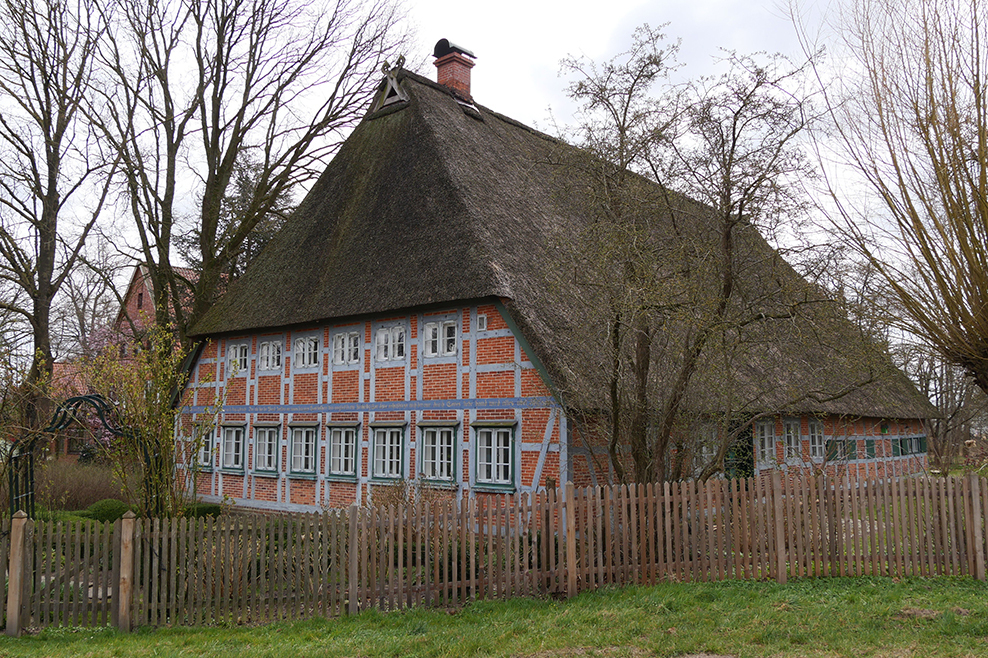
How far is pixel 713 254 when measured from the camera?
31.9 ft

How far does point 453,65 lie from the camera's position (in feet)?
71.2

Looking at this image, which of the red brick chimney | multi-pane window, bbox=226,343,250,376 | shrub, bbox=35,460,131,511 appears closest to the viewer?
shrub, bbox=35,460,131,511

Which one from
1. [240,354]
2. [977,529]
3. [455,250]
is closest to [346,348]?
[455,250]

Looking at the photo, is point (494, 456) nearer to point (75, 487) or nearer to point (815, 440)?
point (815, 440)

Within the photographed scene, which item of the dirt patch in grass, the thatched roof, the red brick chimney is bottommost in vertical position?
the dirt patch in grass

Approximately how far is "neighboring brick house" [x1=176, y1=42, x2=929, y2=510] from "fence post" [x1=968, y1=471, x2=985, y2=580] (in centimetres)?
193

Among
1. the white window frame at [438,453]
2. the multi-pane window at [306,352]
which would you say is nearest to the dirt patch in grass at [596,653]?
the white window frame at [438,453]

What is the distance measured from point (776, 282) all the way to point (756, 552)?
10.7 ft

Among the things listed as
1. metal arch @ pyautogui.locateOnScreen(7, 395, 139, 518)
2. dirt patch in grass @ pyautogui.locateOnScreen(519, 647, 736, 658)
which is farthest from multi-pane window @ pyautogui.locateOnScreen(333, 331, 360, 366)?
dirt patch in grass @ pyautogui.locateOnScreen(519, 647, 736, 658)

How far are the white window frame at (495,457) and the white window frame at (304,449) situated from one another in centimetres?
440

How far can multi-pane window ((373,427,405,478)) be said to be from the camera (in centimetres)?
1484

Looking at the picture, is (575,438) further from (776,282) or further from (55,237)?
(55,237)

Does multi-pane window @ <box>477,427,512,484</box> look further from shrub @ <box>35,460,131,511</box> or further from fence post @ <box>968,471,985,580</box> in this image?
shrub @ <box>35,460,131,511</box>

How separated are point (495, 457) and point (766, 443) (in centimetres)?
691
